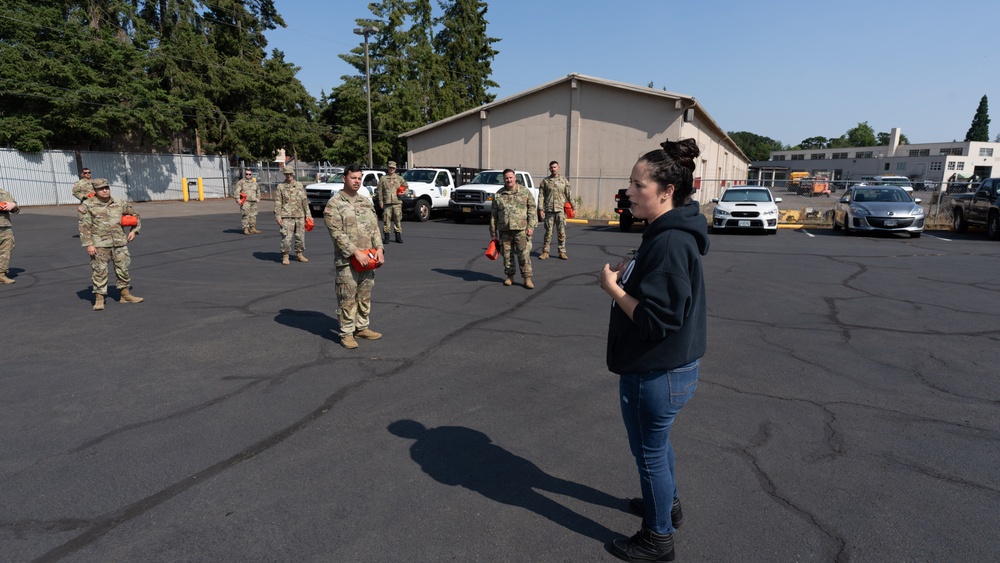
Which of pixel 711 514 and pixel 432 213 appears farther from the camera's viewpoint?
pixel 432 213

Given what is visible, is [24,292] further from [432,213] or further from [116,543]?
[432,213]

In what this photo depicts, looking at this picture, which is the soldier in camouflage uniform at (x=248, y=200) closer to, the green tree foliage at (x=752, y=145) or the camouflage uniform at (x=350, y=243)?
the camouflage uniform at (x=350, y=243)

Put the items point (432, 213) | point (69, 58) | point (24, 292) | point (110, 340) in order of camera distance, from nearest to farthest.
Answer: point (110, 340), point (24, 292), point (432, 213), point (69, 58)

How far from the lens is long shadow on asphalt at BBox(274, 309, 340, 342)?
6727 mm

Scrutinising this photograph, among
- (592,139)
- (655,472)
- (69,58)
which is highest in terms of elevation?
(69,58)

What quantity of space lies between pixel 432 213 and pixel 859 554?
74.2 feet

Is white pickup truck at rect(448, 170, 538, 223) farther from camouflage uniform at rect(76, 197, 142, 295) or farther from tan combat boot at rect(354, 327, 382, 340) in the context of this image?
tan combat boot at rect(354, 327, 382, 340)

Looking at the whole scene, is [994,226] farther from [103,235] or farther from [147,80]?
[147,80]

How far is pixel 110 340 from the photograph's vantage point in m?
6.44

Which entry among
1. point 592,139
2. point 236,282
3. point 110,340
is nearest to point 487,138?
point 592,139

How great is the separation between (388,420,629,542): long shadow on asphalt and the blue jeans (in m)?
0.43

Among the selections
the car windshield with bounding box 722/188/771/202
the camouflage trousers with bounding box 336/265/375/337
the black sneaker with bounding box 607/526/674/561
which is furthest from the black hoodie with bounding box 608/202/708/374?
the car windshield with bounding box 722/188/771/202

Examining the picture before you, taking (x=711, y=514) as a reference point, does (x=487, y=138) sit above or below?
above

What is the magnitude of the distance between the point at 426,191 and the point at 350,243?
16255mm
